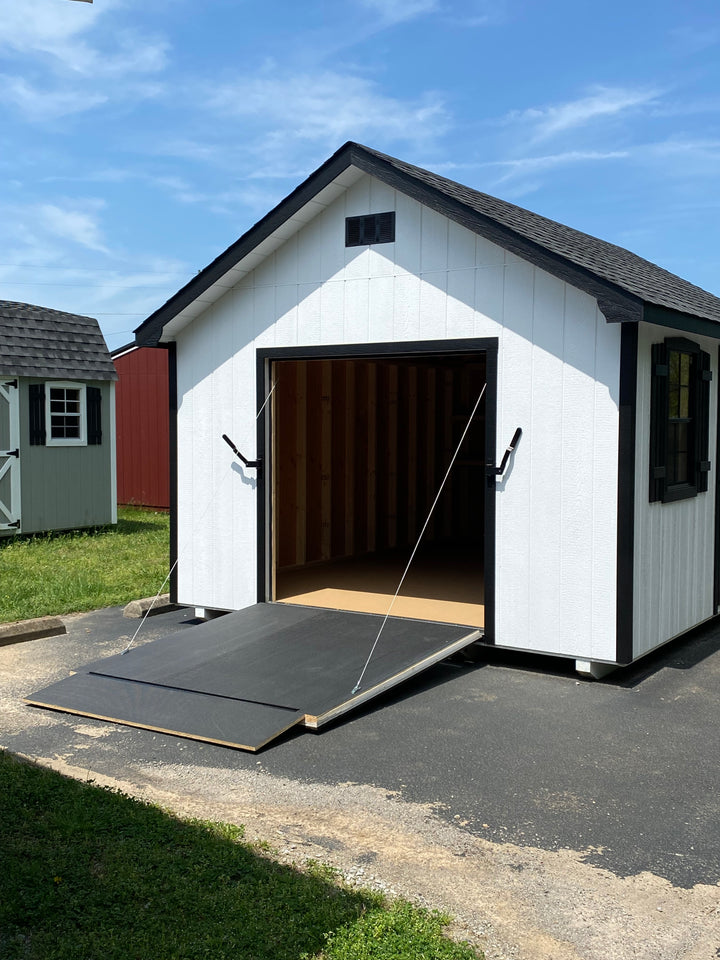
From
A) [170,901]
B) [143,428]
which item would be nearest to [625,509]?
[170,901]

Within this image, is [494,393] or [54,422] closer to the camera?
[494,393]

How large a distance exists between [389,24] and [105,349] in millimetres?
7795

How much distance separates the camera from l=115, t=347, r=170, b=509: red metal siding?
64.2ft

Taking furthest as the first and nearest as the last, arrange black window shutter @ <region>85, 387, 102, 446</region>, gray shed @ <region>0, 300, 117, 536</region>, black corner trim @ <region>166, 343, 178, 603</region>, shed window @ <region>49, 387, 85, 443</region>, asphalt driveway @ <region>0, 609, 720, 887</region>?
1. black window shutter @ <region>85, 387, 102, 446</region>
2. shed window @ <region>49, 387, 85, 443</region>
3. gray shed @ <region>0, 300, 117, 536</region>
4. black corner trim @ <region>166, 343, 178, 603</region>
5. asphalt driveway @ <region>0, 609, 720, 887</region>

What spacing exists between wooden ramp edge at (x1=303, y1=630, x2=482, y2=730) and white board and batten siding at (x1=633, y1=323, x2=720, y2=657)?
1.30 metres

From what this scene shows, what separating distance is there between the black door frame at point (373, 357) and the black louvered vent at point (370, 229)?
85 cm

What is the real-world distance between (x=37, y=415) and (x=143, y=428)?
466cm

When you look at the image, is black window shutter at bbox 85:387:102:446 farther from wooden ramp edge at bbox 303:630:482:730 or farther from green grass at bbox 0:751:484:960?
green grass at bbox 0:751:484:960

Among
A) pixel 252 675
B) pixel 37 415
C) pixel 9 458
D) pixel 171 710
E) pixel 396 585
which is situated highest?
pixel 37 415

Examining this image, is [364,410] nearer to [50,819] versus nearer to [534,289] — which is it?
[534,289]

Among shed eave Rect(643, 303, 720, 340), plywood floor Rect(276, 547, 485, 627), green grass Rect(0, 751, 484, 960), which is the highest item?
shed eave Rect(643, 303, 720, 340)

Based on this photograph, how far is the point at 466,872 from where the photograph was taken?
3945mm

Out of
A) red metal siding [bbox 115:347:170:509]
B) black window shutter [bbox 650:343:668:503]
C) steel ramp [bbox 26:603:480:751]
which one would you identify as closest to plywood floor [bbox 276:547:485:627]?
steel ramp [bbox 26:603:480:751]

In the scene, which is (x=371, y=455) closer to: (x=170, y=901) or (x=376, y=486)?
(x=376, y=486)
